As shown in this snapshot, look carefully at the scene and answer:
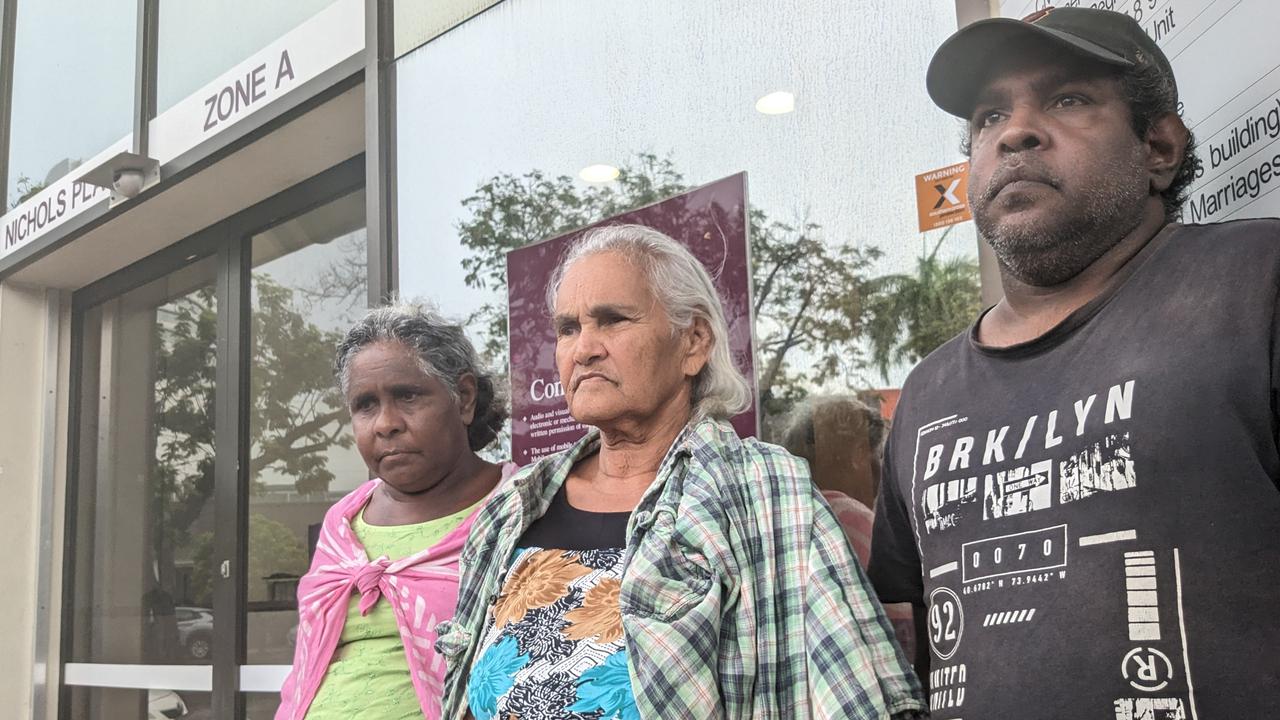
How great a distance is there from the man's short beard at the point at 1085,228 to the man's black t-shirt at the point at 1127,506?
50mm

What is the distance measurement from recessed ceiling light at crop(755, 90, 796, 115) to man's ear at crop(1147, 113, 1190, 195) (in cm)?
131

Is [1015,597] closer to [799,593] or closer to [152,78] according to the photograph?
[799,593]

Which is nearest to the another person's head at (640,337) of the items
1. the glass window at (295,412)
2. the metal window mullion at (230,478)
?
the glass window at (295,412)

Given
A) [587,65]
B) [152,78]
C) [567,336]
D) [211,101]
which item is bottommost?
[567,336]

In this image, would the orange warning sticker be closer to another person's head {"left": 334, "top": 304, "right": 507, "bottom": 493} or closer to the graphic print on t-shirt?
the graphic print on t-shirt

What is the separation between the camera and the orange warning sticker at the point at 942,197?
235cm

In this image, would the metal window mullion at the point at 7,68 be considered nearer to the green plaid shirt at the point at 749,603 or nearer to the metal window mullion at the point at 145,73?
the metal window mullion at the point at 145,73

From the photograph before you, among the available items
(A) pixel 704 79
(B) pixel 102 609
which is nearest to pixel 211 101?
(A) pixel 704 79

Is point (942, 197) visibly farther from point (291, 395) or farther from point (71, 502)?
point (71, 502)

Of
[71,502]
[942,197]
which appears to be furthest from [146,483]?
[942,197]

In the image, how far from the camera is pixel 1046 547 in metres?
1.36

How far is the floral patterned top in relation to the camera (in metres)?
1.75

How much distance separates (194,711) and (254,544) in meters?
0.94

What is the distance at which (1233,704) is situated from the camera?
1184 mm
